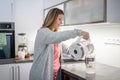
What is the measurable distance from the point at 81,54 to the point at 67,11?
2.87 feet

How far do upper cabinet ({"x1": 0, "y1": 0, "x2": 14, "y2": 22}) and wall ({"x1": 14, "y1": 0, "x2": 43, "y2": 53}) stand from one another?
33cm

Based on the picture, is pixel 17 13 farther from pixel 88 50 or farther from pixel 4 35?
pixel 88 50

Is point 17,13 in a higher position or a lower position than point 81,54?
higher

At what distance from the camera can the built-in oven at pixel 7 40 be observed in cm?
291

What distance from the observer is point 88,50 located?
1888mm

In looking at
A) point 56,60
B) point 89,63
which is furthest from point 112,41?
point 56,60

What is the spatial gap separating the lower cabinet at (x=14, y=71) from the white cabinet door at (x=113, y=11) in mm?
1469

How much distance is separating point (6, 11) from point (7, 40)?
0.43m

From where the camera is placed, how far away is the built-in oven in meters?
2.91

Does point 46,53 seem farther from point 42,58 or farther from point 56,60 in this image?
point 56,60

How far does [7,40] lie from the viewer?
9.64 feet

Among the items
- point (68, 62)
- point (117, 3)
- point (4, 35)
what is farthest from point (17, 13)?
point (117, 3)

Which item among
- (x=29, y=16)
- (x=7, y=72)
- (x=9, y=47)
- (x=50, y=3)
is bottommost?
(x=7, y=72)

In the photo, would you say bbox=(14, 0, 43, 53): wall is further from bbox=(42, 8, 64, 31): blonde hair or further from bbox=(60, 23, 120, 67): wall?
bbox=(42, 8, 64, 31): blonde hair
